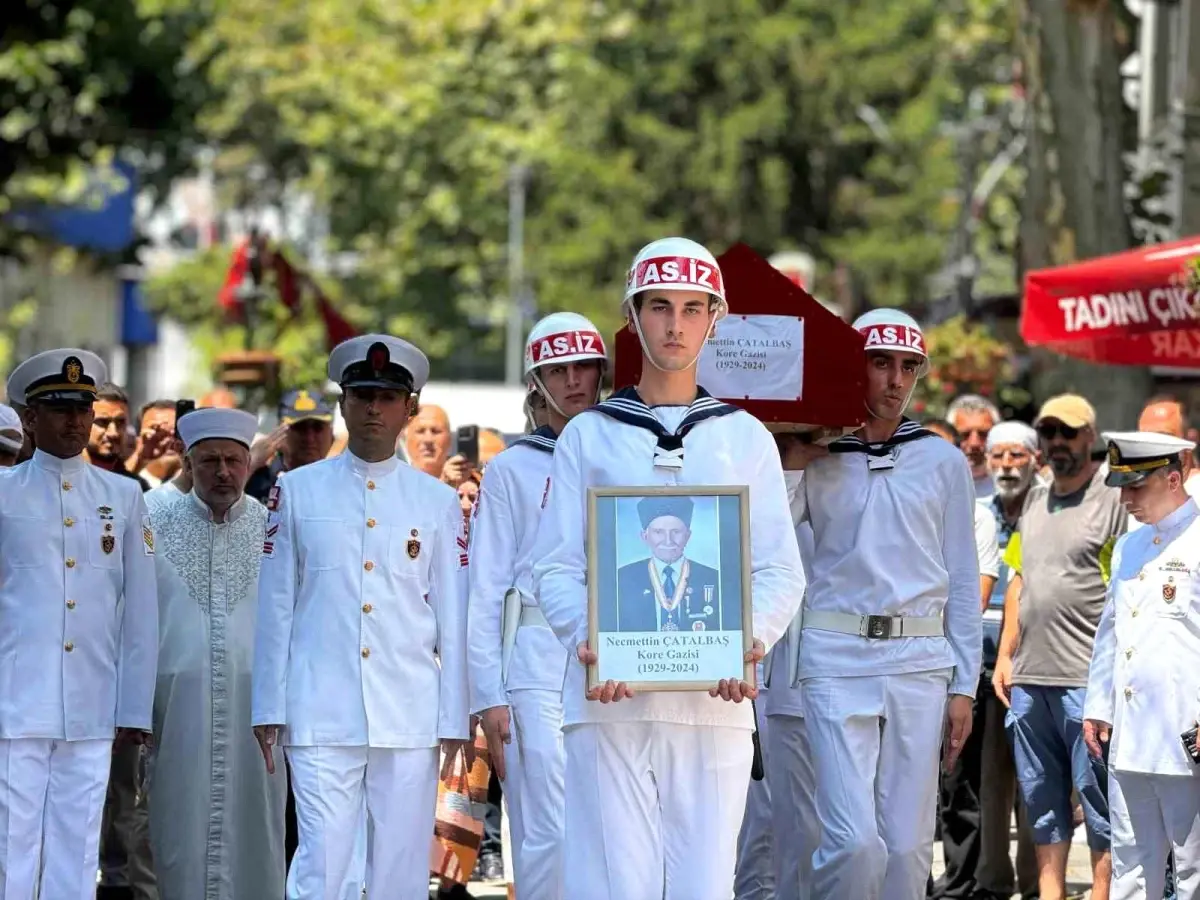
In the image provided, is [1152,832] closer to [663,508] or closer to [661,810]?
[661,810]

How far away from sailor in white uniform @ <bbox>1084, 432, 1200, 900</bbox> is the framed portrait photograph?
3.11 m

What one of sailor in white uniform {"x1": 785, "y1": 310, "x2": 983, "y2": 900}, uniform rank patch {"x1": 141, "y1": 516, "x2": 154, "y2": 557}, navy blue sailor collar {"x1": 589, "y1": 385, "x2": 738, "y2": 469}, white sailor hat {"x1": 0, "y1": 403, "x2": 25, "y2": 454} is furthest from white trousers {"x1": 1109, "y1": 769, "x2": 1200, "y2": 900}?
white sailor hat {"x1": 0, "y1": 403, "x2": 25, "y2": 454}

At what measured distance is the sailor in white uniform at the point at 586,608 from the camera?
714cm

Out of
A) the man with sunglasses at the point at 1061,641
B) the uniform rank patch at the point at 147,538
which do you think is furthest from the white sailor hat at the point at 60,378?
the man with sunglasses at the point at 1061,641

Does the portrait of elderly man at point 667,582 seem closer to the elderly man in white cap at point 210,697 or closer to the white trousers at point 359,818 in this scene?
the white trousers at point 359,818

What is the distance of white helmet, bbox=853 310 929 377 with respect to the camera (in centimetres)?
961

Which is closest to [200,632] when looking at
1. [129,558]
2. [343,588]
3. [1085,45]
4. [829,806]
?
[129,558]

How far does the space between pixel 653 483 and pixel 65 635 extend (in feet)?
10.5

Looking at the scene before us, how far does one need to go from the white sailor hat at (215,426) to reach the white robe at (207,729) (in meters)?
0.30

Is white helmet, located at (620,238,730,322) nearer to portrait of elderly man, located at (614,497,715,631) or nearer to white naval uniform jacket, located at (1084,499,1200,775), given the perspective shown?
portrait of elderly man, located at (614,497,715,631)

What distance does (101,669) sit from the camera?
9570mm

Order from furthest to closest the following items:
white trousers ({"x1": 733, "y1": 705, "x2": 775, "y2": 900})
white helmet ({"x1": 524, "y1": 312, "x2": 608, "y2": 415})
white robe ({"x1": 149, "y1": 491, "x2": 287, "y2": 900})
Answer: white trousers ({"x1": 733, "y1": 705, "x2": 775, "y2": 900}) < white robe ({"x1": 149, "y1": 491, "x2": 287, "y2": 900}) < white helmet ({"x1": 524, "y1": 312, "x2": 608, "y2": 415})

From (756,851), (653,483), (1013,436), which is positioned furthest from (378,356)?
(1013,436)

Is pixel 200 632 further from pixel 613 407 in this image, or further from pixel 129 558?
pixel 613 407
